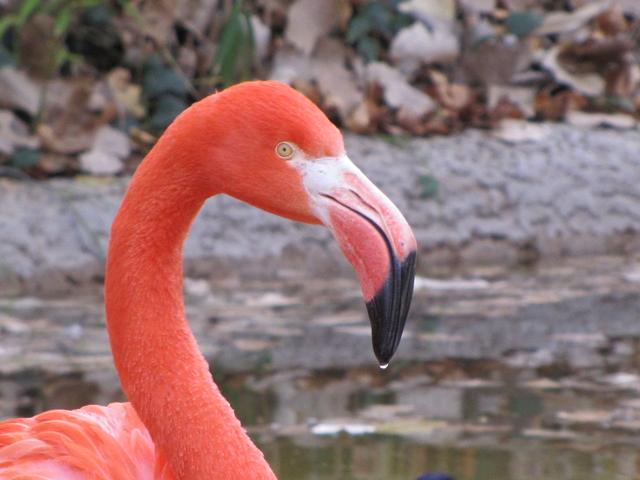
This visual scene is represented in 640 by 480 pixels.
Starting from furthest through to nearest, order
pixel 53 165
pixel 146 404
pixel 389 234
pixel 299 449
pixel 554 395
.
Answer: pixel 53 165
pixel 554 395
pixel 299 449
pixel 146 404
pixel 389 234

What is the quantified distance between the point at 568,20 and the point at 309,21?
1.63 metres

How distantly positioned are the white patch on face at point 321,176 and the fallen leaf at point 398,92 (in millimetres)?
4936

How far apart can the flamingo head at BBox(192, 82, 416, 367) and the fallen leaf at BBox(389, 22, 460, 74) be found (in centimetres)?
523

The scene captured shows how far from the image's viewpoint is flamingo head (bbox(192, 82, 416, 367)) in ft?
7.69

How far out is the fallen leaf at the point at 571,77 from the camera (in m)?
7.79

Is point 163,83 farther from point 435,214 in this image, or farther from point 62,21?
point 435,214

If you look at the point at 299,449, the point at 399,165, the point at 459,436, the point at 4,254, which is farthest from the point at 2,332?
the point at 399,165

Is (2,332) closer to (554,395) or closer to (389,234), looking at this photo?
(554,395)

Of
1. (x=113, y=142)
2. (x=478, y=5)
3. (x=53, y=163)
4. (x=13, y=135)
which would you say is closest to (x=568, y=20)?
(x=478, y=5)

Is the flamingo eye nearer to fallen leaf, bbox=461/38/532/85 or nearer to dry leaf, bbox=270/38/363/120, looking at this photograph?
dry leaf, bbox=270/38/363/120

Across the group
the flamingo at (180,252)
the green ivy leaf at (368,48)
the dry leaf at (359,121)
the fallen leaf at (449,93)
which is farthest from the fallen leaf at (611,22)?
the flamingo at (180,252)

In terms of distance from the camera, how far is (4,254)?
19.5 ft

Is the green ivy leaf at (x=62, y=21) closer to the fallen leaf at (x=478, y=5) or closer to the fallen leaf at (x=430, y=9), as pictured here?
the fallen leaf at (x=430, y=9)

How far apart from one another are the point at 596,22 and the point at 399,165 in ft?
6.65
